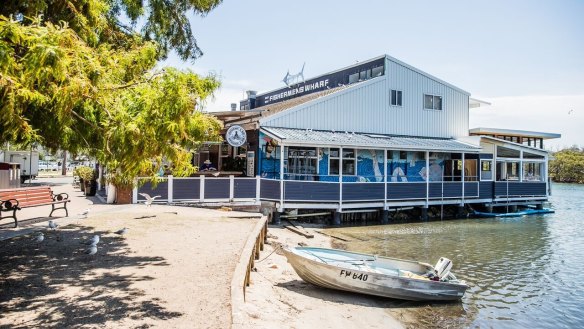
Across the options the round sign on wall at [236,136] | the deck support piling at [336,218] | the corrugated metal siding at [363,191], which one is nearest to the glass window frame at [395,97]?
the corrugated metal siding at [363,191]

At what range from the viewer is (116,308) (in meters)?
5.59

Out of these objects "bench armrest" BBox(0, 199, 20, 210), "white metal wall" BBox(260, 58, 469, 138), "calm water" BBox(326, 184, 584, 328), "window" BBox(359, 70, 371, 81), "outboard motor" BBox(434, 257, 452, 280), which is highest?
"window" BBox(359, 70, 371, 81)

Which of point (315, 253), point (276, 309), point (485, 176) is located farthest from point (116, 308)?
point (485, 176)

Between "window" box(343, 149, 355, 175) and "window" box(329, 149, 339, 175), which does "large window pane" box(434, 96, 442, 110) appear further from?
"window" box(329, 149, 339, 175)

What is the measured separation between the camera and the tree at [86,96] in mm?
3777

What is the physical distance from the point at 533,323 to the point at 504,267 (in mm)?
4901

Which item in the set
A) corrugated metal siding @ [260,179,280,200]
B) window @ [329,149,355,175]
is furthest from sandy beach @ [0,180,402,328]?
window @ [329,149,355,175]

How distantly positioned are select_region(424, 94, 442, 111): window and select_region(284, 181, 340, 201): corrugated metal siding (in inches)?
412

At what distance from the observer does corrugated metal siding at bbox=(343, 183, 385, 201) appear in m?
20.3

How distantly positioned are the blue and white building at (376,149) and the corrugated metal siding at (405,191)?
0.05 m

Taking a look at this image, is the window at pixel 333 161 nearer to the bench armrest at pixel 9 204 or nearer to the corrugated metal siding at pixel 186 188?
the corrugated metal siding at pixel 186 188

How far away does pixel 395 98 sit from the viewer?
82.3 ft

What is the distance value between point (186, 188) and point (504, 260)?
1242 centimetres

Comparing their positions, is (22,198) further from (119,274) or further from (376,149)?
(376,149)
